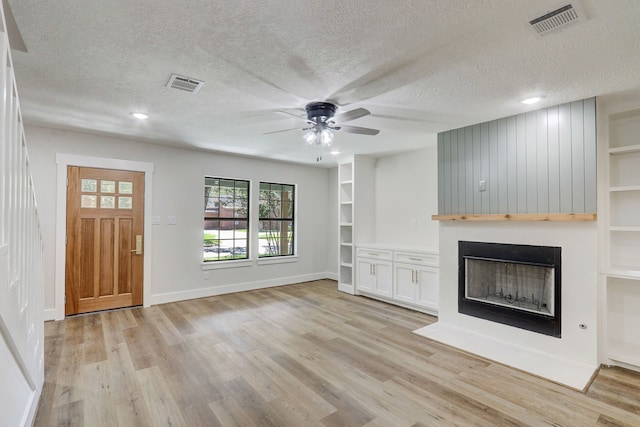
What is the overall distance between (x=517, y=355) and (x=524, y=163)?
1.95 metres

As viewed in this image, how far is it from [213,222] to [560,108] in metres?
Result: 5.10

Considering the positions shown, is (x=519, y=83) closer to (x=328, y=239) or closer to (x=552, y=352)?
(x=552, y=352)

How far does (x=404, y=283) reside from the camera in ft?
15.5

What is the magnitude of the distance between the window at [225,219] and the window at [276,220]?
0.34m

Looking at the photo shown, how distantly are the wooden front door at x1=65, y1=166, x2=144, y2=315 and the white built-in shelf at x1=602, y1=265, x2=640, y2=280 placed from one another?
565 centimetres

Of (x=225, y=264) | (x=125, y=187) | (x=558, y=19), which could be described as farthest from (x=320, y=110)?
(x=225, y=264)

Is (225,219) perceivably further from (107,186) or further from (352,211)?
(352,211)

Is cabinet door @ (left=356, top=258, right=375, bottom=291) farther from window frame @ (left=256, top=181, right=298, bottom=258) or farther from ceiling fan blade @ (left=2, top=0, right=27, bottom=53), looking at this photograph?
ceiling fan blade @ (left=2, top=0, right=27, bottom=53)

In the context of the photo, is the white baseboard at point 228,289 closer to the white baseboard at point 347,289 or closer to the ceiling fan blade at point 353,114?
the white baseboard at point 347,289

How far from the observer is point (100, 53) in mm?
2207

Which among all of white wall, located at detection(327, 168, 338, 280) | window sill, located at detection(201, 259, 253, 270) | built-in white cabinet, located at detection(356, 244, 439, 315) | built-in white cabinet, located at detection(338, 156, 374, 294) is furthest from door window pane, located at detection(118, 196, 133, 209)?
white wall, located at detection(327, 168, 338, 280)

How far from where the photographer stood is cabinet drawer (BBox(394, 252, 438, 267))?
439 cm

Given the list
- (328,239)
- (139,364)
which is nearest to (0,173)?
(139,364)

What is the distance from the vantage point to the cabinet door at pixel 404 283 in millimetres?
4621
